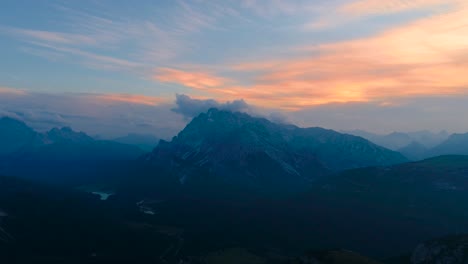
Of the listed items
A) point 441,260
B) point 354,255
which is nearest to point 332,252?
point 354,255

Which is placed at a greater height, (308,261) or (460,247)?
(460,247)

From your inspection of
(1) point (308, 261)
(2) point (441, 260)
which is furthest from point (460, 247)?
(1) point (308, 261)

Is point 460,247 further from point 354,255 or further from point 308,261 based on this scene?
point 308,261

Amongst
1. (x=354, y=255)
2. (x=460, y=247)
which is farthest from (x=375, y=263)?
(x=460, y=247)

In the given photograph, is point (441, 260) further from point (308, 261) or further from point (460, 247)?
point (308, 261)

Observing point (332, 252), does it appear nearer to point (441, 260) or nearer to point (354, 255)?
point (354, 255)

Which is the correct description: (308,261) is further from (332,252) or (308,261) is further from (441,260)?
(441,260)

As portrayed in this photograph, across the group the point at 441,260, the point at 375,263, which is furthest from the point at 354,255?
the point at 441,260

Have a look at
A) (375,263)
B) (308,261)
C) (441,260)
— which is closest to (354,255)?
(375,263)
